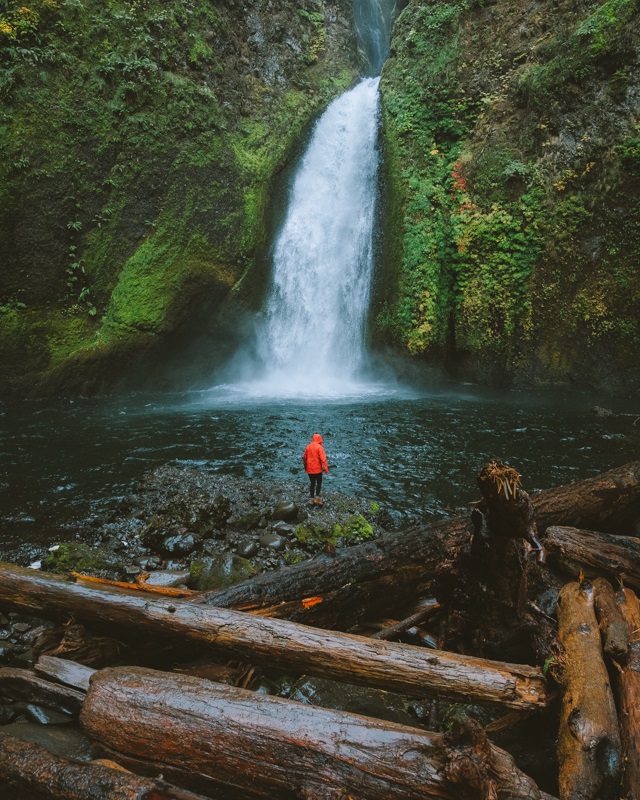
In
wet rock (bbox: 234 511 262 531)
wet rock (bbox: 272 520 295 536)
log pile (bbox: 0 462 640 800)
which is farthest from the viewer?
wet rock (bbox: 234 511 262 531)

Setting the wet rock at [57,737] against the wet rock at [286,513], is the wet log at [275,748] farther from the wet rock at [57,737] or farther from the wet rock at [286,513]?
the wet rock at [286,513]

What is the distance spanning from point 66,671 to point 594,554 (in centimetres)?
382

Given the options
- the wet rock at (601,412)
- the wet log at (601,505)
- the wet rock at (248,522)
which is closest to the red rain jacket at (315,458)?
A: the wet rock at (248,522)

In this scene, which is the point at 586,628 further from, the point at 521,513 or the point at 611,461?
the point at 611,461

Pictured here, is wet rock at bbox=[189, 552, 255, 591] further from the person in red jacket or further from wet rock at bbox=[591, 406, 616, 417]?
wet rock at bbox=[591, 406, 616, 417]

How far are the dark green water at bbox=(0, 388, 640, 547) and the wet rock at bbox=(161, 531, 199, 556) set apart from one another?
1648 millimetres

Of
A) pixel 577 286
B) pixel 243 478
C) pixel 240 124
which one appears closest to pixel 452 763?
pixel 243 478

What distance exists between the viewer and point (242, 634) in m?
2.65

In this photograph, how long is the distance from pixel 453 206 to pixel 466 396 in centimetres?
712

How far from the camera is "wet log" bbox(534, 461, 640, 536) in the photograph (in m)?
4.66

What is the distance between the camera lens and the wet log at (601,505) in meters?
4.66

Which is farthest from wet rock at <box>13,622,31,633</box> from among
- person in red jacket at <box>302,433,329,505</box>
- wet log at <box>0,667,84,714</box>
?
person in red jacket at <box>302,433,329,505</box>

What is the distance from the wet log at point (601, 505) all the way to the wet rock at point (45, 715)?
4.25 metres

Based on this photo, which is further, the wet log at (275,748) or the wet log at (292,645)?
the wet log at (292,645)
